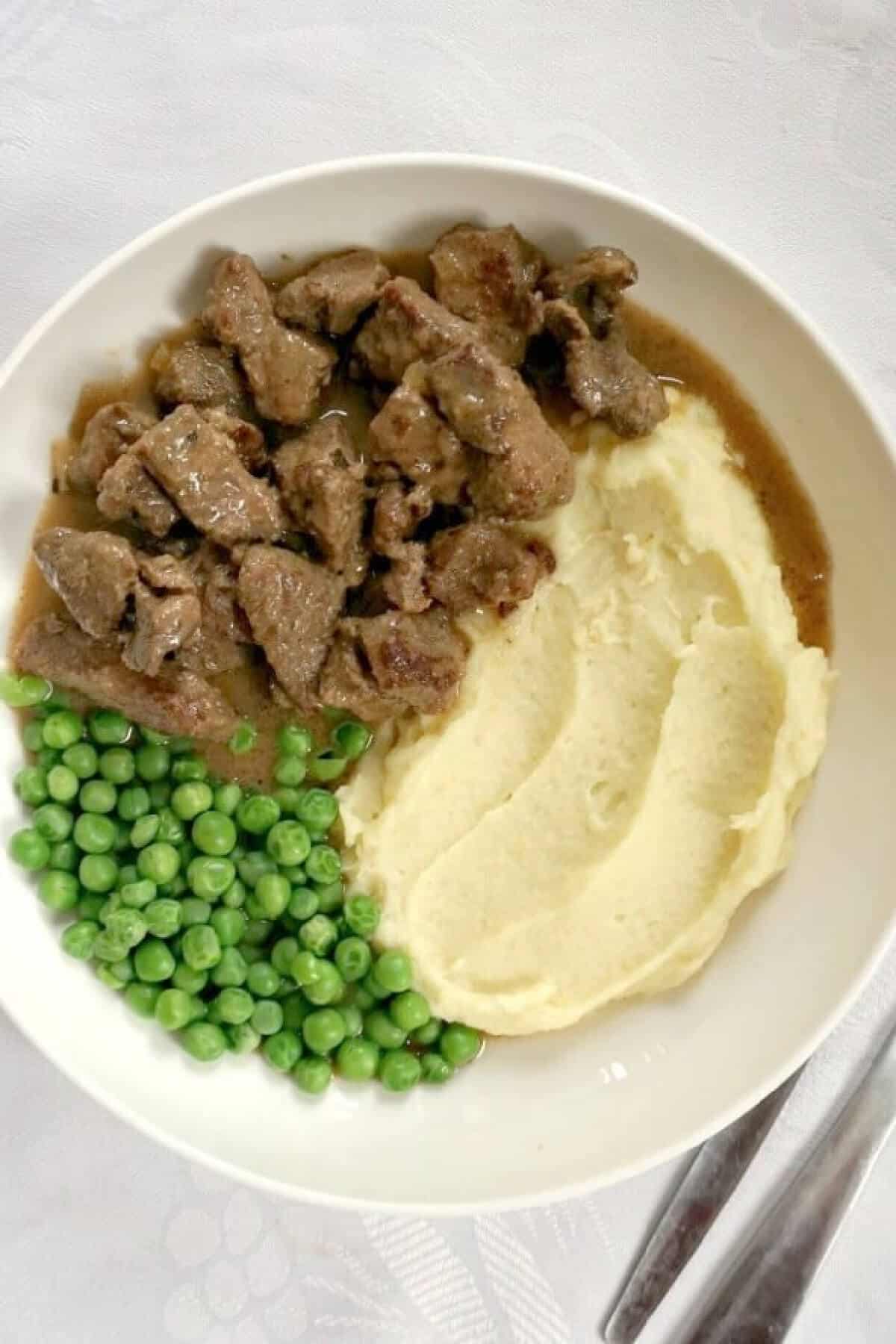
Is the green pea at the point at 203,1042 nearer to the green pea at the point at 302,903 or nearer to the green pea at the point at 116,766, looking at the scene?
the green pea at the point at 302,903

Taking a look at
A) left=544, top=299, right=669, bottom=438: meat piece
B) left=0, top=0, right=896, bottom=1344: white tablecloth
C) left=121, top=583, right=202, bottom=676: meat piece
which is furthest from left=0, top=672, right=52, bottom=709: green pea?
left=544, top=299, right=669, bottom=438: meat piece

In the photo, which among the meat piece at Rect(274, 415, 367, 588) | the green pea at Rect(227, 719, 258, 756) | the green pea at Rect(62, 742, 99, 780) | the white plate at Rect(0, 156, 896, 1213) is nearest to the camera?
the white plate at Rect(0, 156, 896, 1213)

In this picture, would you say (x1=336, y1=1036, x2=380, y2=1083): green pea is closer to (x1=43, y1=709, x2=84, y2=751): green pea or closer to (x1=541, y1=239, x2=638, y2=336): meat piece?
(x1=43, y1=709, x2=84, y2=751): green pea

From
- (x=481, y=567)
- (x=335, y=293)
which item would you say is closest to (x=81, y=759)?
(x=481, y=567)

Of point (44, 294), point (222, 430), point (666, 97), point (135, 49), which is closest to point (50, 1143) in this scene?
point (222, 430)

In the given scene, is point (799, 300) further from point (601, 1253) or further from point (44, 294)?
point (601, 1253)

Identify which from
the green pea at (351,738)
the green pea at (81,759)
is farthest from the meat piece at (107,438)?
the green pea at (351,738)
